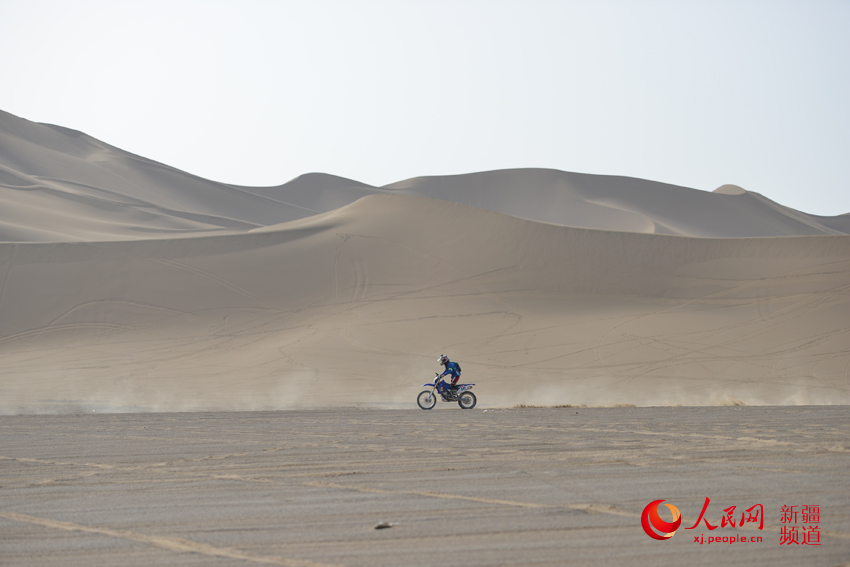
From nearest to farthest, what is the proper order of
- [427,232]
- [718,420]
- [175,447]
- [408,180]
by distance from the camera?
[175,447] → [718,420] → [427,232] → [408,180]

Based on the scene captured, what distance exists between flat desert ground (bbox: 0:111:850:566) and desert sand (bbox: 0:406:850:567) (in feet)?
0.16

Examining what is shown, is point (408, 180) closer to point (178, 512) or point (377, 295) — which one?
point (377, 295)

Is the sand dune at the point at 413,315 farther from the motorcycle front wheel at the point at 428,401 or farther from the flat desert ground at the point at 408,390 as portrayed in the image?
the motorcycle front wheel at the point at 428,401

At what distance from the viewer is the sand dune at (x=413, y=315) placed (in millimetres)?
27094

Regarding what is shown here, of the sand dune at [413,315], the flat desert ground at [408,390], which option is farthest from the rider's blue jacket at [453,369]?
the sand dune at [413,315]

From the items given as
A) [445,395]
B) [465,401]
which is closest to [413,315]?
[465,401]

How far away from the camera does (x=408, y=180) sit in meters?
140

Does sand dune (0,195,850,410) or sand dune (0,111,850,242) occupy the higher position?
sand dune (0,111,850,242)

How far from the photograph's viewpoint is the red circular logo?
6.01 metres

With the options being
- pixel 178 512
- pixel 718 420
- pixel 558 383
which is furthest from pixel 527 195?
pixel 178 512

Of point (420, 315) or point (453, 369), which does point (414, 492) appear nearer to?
point (453, 369)

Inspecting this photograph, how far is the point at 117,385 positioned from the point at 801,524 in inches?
983

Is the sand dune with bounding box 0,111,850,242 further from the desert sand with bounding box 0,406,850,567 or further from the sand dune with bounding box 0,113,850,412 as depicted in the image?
the desert sand with bounding box 0,406,850,567

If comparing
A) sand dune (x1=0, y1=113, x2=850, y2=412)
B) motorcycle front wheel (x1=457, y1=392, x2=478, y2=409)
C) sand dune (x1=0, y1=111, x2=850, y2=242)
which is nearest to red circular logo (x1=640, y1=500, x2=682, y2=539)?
motorcycle front wheel (x1=457, y1=392, x2=478, y2=409)
